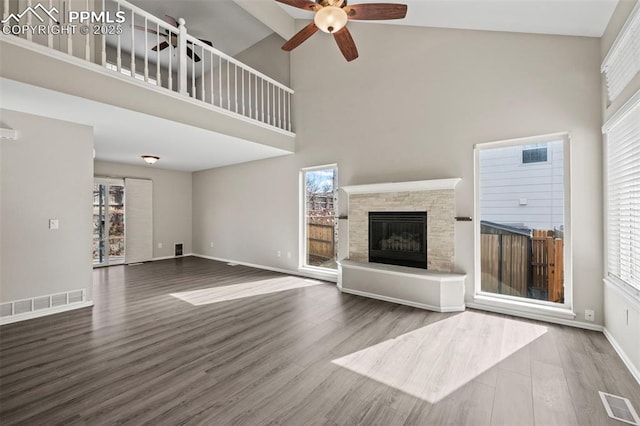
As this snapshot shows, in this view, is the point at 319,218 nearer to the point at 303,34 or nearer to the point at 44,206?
the point at 303,34

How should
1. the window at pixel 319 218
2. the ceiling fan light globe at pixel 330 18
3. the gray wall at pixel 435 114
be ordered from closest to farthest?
the ceiling fan light globe at pixel 330 18, the gray wall at pixel 435 114, the window at pixel 319 218

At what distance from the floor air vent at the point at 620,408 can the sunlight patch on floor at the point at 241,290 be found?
3663 mm

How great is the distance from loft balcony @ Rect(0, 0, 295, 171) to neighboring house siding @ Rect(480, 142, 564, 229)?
3.53m

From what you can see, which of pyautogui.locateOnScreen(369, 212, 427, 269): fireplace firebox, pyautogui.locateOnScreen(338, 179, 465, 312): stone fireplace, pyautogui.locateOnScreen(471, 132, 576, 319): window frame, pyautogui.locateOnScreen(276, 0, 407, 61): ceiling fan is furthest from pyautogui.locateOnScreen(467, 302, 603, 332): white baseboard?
pyautogui.locateOnScreen(276, 0, 407, 61): ceiling fan

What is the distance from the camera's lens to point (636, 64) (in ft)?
7.22

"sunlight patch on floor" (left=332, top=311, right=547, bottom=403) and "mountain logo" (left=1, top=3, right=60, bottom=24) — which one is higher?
"mountain logo" (left=1, top=3, right=60, bottom=24)

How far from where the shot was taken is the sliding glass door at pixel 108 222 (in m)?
6.67

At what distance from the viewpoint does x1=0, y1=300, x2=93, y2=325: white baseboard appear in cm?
331

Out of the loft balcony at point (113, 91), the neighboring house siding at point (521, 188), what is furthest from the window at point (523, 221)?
the loft balcony at point (113, 91)

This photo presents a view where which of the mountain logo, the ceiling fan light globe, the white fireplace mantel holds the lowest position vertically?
the white fireplace mantel

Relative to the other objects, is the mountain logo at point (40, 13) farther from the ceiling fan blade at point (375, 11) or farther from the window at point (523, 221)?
the window at point (523, 221)

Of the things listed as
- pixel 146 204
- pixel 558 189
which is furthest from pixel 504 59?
pixel 146 204

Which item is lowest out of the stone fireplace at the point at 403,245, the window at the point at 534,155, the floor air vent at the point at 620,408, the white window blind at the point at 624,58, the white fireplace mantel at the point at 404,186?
the floor air vent at the point at 620,408

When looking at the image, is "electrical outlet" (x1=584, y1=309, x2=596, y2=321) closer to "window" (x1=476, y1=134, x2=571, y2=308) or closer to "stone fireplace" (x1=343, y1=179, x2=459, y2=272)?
"window" (x1=476, y1=134, x2=571, y2=308)
